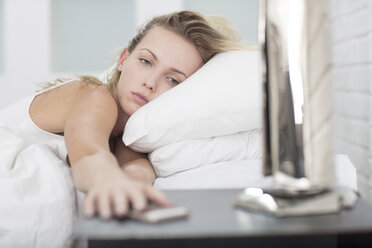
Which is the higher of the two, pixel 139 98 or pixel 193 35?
pixel 193 35

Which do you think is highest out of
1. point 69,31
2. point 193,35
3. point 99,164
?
point 69,31

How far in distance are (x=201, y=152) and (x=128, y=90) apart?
364mm

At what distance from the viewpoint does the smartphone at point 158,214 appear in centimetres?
63

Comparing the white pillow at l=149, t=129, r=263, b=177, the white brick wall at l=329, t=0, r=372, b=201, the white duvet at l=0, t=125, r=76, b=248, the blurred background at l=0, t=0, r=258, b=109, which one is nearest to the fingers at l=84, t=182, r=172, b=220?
the white duvet at l=0, t=125, r=76, b=248

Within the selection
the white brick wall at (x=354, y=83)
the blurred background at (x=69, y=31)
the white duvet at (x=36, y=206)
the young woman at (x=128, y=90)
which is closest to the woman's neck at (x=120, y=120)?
the young woman at (x=128, y=90)

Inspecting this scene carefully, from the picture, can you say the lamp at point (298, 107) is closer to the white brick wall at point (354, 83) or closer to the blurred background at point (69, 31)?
the white brick wall at point (354, 83)

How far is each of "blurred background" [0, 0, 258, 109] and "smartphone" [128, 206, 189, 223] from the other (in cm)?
250

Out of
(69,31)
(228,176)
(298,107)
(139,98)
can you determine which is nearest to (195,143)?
(228,176)

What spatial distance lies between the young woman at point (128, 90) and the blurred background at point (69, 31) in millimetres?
1433

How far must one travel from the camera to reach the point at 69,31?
128 inches

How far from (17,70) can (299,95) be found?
272 cm

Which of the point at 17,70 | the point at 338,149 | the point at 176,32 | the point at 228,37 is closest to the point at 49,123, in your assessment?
the point at 176,32

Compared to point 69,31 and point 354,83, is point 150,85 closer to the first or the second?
point 354,83

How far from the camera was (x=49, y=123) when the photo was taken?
147 centimetres
